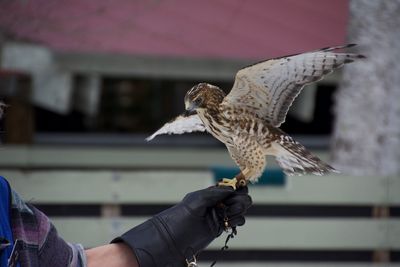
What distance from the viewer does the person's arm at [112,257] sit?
2197 millimetres

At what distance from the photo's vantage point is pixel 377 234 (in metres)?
4.63

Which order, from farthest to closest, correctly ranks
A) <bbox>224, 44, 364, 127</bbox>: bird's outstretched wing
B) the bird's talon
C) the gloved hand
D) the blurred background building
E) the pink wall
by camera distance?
1. the pink wall
2. the blurred background building
3. the gloved hand
4. the bird's talon
5. <bbox>224, 44, 364, 127</bbox>: bird's outstretched wing

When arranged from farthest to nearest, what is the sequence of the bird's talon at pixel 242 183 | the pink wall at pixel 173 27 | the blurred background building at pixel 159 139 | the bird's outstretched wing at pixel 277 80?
the pink wall at pixel 173 27, the blurred background building at pixel 159 139, the bird's talon at pixel 242 183, the bird's outstretched wing at pixel 277 80

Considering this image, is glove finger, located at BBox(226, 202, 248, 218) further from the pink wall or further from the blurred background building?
the pink wall

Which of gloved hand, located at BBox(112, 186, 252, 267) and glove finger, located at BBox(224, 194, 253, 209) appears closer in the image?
glove finger, located at BBox(224, 194, 253, 209)

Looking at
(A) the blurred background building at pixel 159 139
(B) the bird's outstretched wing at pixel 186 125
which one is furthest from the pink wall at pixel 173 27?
(B) the bird's outstretched wing at pixel 186 125

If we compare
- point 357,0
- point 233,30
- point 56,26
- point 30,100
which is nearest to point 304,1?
point 233,30

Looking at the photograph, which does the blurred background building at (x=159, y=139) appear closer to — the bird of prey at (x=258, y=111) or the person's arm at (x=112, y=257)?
the person's arm at (x=112, y=257)

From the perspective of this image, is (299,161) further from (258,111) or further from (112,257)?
(112,257)

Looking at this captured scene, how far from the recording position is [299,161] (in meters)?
1.94

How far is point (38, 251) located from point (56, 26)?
13.0 feet

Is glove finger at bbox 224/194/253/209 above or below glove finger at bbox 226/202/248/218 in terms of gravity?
above

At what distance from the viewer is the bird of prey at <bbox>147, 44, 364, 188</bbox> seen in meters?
1.88

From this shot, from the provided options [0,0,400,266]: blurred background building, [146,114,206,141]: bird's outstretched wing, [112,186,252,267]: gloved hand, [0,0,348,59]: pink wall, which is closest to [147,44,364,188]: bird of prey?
[146,114,206,141]: bird's outstretched wing
